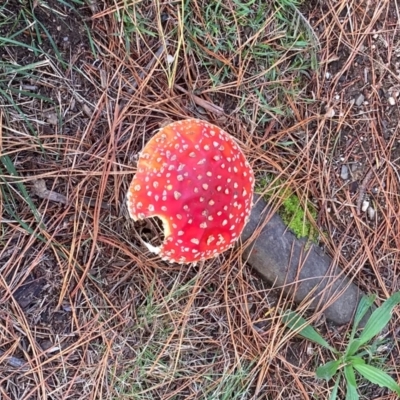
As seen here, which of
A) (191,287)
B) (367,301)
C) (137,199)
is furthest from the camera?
(367,301)

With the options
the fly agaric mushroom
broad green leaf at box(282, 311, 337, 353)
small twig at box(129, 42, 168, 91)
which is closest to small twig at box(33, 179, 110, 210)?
the fly agaric mushroom

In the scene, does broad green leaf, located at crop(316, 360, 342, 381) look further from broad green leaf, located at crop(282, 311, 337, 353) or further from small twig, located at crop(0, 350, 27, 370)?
small twig, located at crop(0, 350, 27, 370)

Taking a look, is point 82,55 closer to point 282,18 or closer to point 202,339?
point 282,18

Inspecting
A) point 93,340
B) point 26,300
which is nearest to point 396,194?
point 93,340

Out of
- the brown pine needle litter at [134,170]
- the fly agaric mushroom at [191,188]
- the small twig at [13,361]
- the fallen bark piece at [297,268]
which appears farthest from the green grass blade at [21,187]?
the fallen bark piece at [297,268]

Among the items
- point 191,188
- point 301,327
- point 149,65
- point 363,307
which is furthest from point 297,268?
point 149,65

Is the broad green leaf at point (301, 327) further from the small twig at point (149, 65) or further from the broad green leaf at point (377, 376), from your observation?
the small twig at point (149, 65)
